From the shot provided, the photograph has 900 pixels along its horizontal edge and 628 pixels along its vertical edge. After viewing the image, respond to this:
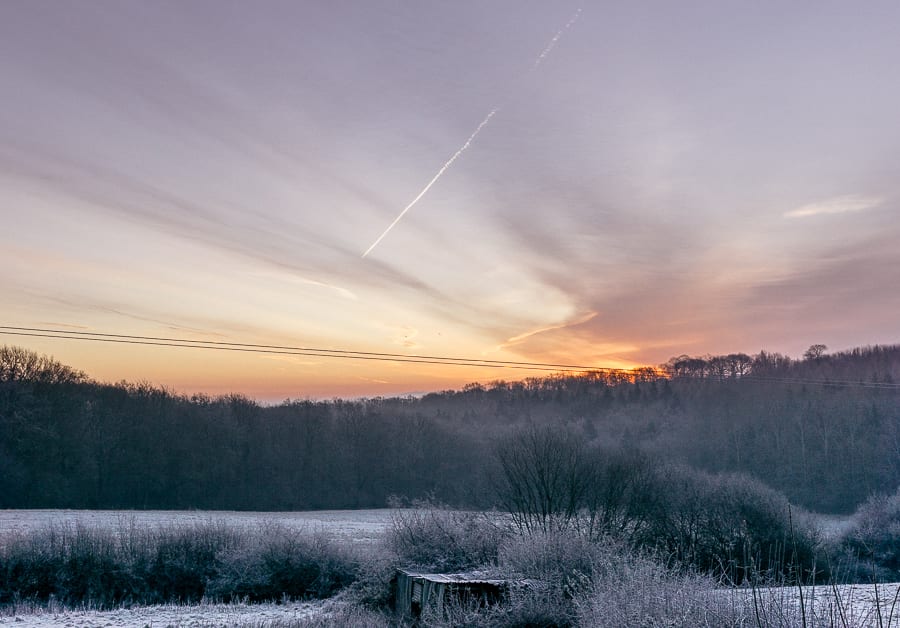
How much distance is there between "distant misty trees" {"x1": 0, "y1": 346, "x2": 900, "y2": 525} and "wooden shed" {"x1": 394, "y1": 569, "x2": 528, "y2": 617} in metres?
26.5

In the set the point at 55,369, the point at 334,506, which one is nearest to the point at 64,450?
the point at 55,369

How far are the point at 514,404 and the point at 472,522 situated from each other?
12708 cm

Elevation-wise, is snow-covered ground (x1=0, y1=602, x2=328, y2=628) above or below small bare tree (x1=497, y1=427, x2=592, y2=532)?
below

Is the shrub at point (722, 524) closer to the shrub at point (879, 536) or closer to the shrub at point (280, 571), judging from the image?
the shrub at point (879, 536)

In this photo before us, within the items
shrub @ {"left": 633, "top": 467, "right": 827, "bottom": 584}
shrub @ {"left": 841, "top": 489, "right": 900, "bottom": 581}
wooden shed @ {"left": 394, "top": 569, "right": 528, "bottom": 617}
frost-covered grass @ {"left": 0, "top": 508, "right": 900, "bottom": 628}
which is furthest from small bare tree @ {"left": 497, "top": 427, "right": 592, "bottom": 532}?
shrub @ {"left": 841, "top": 489, "right": 900, "bottom": 581}

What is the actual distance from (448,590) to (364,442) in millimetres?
87731

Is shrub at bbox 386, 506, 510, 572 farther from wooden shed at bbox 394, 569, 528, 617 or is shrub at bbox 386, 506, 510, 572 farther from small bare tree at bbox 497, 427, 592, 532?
small bare tree at bbox 497, 427, 592, 532

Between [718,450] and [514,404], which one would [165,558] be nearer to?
[718,450]

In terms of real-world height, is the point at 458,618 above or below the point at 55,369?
below

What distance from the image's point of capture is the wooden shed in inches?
707

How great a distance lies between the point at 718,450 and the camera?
4146 inches

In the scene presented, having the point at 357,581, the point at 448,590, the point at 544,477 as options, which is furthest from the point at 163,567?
the point at 448,590

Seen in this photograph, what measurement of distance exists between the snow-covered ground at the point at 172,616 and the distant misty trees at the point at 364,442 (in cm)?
2480

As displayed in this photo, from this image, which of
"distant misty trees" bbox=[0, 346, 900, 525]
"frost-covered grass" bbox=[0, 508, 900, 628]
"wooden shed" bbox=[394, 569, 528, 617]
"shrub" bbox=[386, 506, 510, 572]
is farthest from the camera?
"distant misty trees" bbox=[0, 346, 900, 525]
